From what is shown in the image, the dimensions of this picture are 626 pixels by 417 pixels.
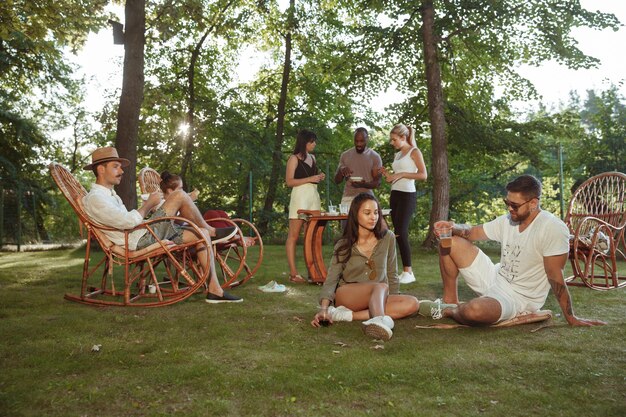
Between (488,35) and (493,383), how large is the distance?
352 inches

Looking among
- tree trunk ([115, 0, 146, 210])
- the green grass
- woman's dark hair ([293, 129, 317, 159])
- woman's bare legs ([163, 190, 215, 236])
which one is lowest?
the green grass

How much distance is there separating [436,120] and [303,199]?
4969 mm

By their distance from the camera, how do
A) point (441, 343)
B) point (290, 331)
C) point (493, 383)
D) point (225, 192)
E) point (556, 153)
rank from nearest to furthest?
1. point (493, 383)
2. point (441, 343)
3. point (290, 331)
4. point (556, 153)
5. point (225, 192)

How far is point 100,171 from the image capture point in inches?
178

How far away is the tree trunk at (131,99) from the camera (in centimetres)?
940

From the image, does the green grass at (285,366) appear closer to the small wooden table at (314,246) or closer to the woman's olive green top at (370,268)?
the woman's olive green top at (370,268)

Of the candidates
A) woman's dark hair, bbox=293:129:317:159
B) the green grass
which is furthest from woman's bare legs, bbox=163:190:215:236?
woman's dark hair, bbox=293:129:317:159

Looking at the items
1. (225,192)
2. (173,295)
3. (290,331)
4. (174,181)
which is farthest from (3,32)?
(225,192)

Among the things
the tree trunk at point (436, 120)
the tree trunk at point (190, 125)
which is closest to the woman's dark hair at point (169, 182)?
the tree trunk at point (436, 120)

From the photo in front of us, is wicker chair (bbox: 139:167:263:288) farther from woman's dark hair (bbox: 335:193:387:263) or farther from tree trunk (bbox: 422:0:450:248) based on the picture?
tree trunk (bbox: 422:0:450:248)

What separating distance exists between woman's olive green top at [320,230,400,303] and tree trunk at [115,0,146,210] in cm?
624

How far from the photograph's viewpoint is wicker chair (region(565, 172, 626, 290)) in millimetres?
5168

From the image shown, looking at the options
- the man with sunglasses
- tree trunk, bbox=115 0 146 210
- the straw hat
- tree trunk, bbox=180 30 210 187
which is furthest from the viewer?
tree trunk, bbox=180 30 210 187

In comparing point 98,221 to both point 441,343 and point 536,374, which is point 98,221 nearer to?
point 441,343
